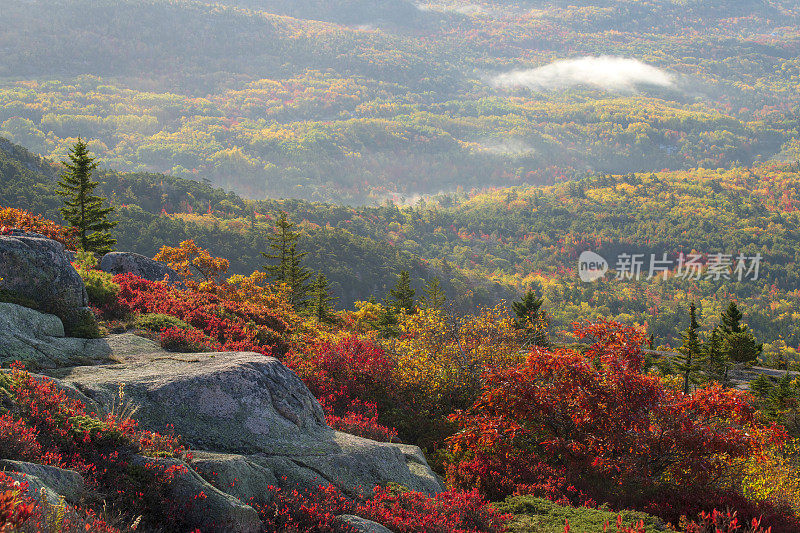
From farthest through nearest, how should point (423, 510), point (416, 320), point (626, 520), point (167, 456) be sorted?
point (416, 320) → point (626, 520) → point (423, 510) → point (167, 456)

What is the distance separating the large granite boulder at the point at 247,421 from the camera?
32.9 feet

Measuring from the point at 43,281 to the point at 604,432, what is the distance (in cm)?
1477

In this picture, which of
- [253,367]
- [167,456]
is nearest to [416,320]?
[253,367]

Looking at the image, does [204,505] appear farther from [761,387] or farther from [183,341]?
[761,387]

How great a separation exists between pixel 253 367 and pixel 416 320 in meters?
13.1

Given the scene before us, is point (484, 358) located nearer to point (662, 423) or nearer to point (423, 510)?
point (662, 423)

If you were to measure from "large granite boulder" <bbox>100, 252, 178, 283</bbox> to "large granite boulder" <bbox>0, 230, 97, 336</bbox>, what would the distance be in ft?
24.5

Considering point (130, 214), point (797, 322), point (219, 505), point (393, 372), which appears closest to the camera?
point (219, 505)

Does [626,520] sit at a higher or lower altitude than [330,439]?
lower

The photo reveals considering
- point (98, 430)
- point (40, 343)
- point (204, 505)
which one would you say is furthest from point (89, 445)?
point (40, 343)

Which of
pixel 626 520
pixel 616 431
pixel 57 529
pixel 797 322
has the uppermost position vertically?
pixel 57 529

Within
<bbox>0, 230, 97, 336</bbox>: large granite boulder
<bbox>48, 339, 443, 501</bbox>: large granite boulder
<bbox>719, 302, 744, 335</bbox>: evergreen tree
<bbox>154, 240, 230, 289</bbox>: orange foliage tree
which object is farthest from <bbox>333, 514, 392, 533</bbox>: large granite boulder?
<bbox>719, 302, 744, 335</bbox>: evergreen tree

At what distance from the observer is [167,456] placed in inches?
339

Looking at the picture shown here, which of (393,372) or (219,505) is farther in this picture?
(393,372)
